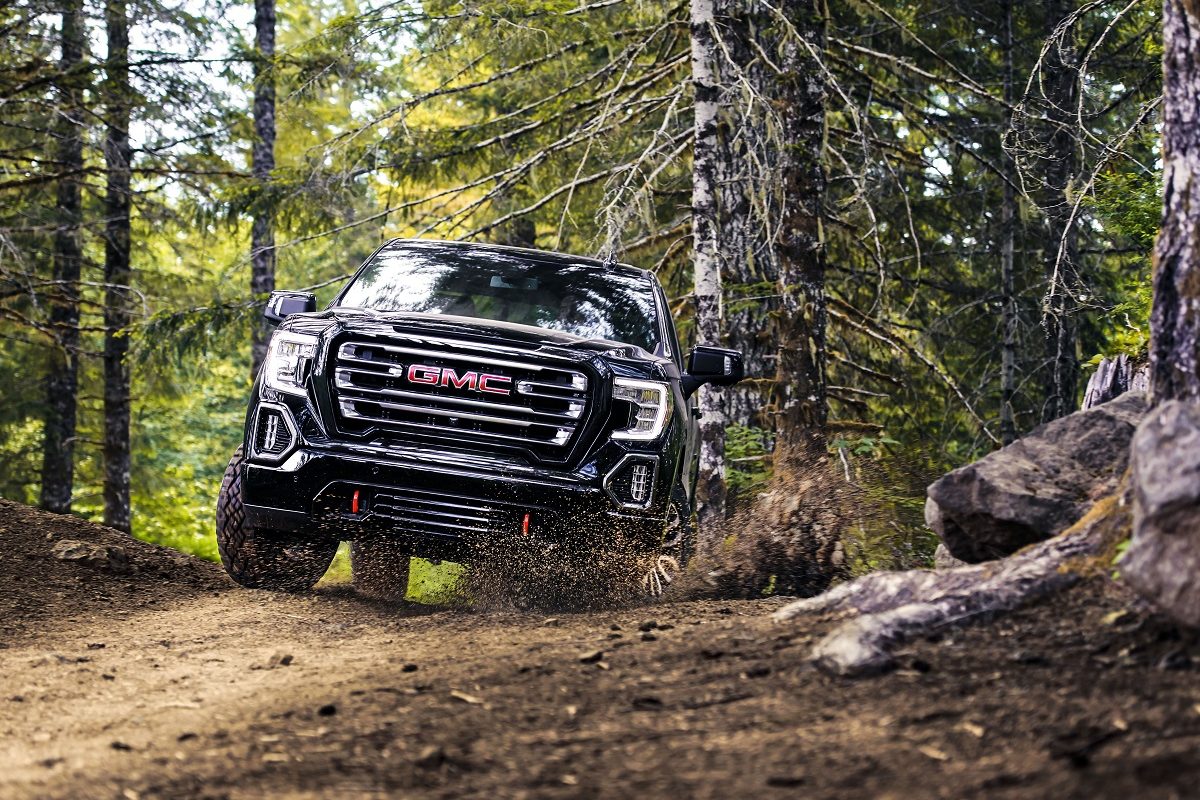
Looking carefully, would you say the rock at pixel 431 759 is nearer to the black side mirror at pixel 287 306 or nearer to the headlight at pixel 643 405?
the headlight at pixel 643 405

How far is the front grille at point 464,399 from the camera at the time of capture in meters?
6.59

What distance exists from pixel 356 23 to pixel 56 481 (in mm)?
9526

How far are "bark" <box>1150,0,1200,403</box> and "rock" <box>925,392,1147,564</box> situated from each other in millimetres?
945

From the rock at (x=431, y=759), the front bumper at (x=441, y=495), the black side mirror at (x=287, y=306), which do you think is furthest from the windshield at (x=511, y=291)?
the rock at (x=431, y=759)

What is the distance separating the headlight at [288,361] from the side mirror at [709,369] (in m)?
2.28

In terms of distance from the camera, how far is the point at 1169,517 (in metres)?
3.83

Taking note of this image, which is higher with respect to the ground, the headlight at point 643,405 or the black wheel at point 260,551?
the headlight at point 643,405

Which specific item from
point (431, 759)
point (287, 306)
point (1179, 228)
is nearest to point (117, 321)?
point (287, 306)

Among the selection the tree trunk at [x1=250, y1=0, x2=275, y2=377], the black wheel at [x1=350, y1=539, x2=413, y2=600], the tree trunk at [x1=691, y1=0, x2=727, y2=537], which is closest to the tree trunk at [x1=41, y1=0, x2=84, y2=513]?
the tree trunk at [x1=250, y1=0, x2=275, y2=377]

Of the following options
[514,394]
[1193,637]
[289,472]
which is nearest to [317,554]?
[289,472]

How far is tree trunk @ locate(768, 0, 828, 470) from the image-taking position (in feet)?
35.2

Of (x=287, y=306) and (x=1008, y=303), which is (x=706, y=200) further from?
(x=1008, y=303)

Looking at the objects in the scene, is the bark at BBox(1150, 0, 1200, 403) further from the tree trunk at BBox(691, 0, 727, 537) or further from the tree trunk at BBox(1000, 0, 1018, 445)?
the tree trunk at BBox(1000, 0, 1018, 445)

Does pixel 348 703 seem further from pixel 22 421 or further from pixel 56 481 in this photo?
pixel 22 421
